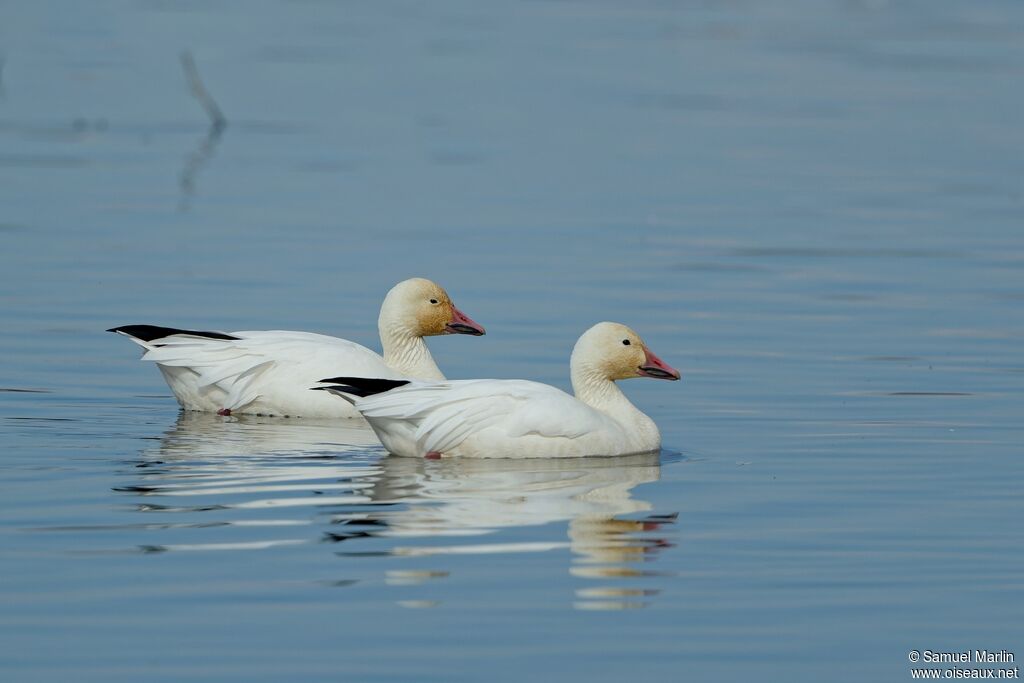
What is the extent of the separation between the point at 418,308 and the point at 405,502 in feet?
12.2

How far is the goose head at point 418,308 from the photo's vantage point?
13016mm

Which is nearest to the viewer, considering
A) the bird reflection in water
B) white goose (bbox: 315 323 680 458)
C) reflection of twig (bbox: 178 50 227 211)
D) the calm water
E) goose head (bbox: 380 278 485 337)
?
the calm water

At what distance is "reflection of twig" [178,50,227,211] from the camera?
20.3 meters

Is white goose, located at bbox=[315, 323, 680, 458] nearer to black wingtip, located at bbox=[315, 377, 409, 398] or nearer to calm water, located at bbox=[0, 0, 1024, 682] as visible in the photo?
black wingtip, located at bbox=[315, 377, 409, 398]

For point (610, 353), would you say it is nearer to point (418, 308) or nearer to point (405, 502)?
point (418, 308)

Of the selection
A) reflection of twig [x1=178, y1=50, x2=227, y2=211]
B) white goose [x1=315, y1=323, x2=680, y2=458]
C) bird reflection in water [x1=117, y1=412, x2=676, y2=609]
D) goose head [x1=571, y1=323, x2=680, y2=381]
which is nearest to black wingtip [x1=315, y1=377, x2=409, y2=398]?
white goose [x1=315, y1=323, x2=680, y2=458]

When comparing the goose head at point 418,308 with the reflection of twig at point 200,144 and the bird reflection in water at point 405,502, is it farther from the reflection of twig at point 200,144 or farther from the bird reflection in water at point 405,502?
the reflection of twig at point 200,144

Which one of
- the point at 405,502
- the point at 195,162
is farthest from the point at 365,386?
the point at 195,162

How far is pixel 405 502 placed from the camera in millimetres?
9422

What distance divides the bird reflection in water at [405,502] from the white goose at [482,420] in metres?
0.08

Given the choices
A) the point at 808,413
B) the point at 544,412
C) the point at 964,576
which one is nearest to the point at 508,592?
the point at 964,576

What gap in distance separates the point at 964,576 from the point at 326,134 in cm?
1662

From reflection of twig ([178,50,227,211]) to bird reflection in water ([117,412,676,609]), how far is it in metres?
8.96

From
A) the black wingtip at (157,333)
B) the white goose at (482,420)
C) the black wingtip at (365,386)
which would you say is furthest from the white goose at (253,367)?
the black wingtip at (365,386)
